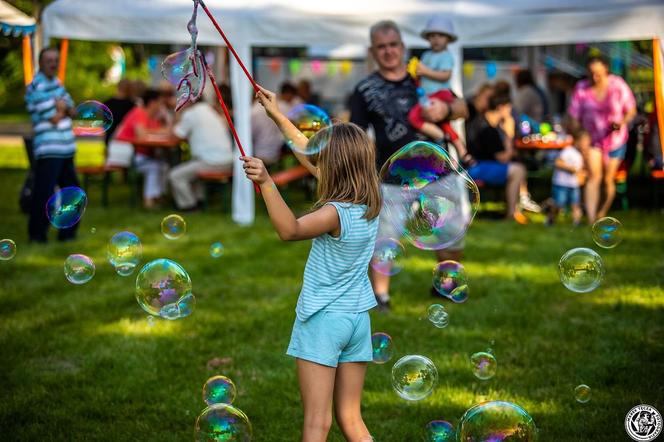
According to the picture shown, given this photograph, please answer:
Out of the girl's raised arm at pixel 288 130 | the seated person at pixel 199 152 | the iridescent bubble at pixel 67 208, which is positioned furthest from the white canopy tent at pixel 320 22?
the girl's raised arm at pixel 288 130

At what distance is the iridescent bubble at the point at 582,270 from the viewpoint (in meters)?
4.18

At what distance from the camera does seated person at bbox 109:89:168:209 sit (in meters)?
11.0

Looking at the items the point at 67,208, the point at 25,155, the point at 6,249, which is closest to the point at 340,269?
the point at 67,208

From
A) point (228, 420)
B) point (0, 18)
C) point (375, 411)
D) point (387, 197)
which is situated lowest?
point (375, 411)

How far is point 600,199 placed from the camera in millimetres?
10008

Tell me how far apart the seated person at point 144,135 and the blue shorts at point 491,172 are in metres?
4.03

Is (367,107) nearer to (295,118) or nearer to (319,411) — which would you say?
(295,118)

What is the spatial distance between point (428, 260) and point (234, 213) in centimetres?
297

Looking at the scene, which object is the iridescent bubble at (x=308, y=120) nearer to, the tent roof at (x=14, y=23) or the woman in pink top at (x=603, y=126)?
the tent roof at (x=14, y=23)

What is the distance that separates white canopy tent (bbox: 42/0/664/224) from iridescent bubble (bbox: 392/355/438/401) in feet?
18.9

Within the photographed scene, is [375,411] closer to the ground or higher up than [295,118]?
closer to the ground

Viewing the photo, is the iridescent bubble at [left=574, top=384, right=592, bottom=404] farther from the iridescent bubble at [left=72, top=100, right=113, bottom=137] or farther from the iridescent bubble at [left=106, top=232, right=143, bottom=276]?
the iridescent bubble at [left=72, top=100, right=113, bottom=137]

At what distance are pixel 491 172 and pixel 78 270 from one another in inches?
254

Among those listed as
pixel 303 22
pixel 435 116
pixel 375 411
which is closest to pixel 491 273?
pixel 435 116
